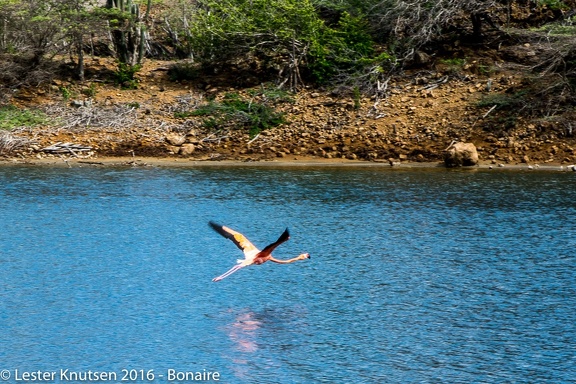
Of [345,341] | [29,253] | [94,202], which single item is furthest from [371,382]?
[94,202]

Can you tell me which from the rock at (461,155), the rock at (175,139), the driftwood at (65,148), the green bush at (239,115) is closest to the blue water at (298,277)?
the rock at (461,155)

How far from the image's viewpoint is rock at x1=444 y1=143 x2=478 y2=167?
1214 inches

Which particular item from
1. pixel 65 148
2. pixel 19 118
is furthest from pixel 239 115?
pixel 19 118

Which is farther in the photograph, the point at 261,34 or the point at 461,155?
the point at 261,34

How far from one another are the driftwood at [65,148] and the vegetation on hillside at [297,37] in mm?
4293

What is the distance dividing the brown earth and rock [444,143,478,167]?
715 millimetres

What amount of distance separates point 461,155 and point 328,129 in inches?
200

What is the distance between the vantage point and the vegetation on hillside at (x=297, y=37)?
35.4 m

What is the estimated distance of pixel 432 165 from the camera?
3148 cm

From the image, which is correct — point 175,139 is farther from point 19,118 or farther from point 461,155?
point 461,155

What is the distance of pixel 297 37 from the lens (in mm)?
35875

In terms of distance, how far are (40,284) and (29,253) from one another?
2636mm
